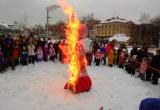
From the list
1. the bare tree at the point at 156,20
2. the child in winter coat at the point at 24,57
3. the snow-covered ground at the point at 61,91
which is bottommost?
the snow-covered ground at the point at 61,91

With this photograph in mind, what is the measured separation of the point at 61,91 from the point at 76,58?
1383mm

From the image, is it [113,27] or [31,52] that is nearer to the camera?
[31,52]

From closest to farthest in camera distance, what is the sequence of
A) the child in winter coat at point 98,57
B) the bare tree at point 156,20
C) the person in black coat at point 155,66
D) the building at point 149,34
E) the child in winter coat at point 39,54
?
the person in black coat at point 155,66 < the child in winter coat at point 39,54 < the child in winter coat at point 98,57 < the building at point 149,34 < the bare tree at point 156,20

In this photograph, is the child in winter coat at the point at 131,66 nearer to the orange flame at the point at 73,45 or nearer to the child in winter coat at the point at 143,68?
the child in winter coat at the point at 143,68

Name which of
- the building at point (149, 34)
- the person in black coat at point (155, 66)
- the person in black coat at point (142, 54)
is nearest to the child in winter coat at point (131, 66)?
the person in black coat at point (142, 54)

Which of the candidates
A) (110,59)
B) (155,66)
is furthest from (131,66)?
(110,59)

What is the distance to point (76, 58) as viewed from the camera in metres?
10.7

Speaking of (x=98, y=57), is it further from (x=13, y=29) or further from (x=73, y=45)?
(x=13, y=29)

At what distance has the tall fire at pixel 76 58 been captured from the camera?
10.2 m

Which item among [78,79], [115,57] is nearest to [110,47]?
[115,57]

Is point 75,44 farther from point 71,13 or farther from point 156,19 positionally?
point 156,19

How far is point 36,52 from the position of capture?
15391 millimetres

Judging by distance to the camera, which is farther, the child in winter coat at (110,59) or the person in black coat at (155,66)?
the child in winter coat at (110,59)

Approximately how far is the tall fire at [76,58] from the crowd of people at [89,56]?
362 centimetres
